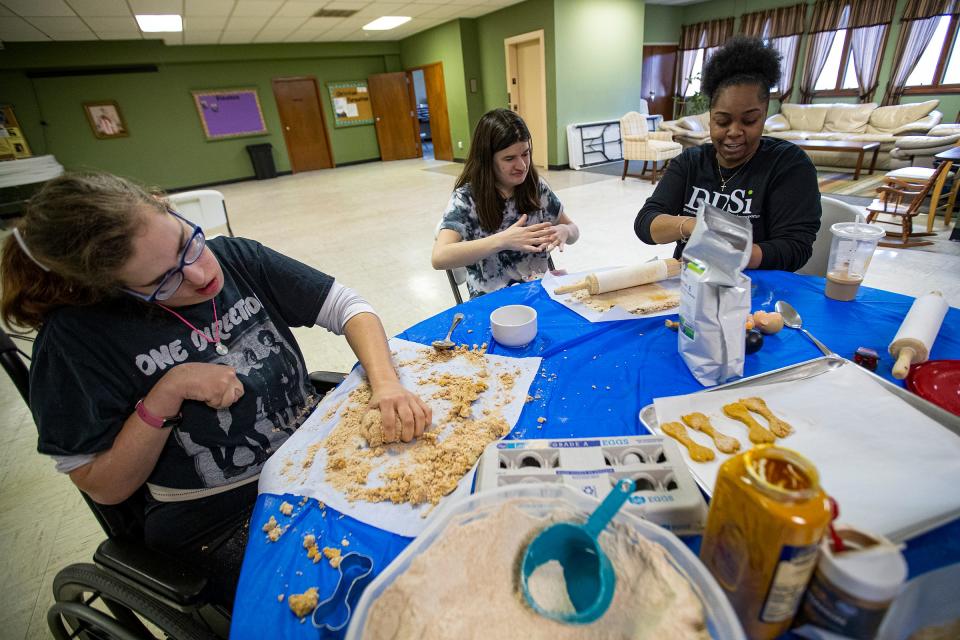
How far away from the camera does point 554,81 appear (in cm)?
742

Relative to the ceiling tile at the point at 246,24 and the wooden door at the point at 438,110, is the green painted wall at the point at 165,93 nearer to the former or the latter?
the wooden door at the point at 438,110

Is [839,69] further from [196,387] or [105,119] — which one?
[105,119]

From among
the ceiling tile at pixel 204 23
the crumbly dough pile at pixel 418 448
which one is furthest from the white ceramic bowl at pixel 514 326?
the ceiling tile at pixel 204 23

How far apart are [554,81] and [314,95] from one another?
622 centimetres

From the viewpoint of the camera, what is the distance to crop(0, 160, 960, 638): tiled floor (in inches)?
64.9

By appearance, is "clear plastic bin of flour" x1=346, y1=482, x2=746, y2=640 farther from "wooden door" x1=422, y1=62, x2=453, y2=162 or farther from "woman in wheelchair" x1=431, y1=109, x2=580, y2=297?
"wooden door" x1=422, y1=62, x2=453, y2=162

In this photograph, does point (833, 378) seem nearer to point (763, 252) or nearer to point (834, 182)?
point (763, 252)

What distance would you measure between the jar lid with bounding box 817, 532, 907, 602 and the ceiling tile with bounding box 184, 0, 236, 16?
7834 mm

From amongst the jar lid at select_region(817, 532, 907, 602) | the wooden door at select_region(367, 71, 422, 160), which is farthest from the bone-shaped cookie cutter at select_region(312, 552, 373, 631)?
the wooden door at select_region(367, 71, 422, 160)

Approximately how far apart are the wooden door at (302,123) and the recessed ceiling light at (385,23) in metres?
2.34

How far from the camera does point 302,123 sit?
10500 millimetres

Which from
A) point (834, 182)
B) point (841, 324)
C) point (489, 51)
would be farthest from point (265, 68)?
point (841, 324)

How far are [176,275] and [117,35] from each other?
32.5 feet

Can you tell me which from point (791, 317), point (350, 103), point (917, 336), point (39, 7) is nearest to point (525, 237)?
point (791, 317)
